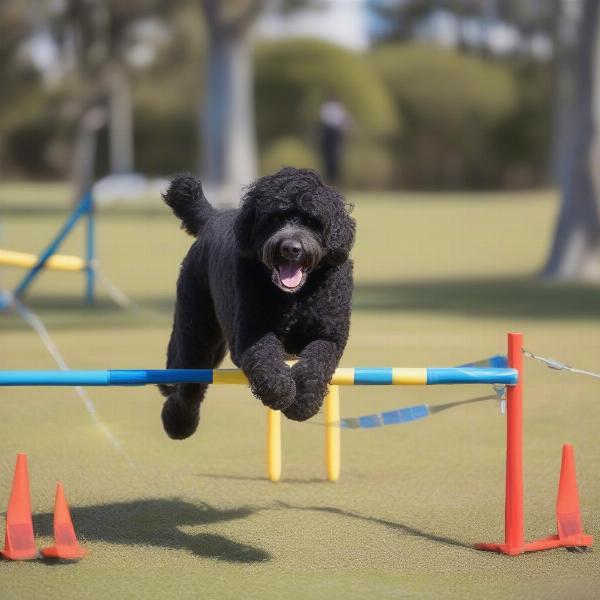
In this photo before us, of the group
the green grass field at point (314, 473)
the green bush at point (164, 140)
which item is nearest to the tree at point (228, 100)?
the green bush at point (164, 140)

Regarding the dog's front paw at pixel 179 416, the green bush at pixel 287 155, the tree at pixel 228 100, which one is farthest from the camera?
the green bush at pixel 287 155

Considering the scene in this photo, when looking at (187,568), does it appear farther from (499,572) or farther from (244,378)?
(499,572)

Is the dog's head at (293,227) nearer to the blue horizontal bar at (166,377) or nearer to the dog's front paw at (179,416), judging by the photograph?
the blue horizontal bar at (166,377)

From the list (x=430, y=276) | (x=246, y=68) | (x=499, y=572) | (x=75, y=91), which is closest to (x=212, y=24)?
(x=246, y=68)

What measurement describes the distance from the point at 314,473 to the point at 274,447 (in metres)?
0.45

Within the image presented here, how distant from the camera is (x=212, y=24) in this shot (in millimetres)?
32531

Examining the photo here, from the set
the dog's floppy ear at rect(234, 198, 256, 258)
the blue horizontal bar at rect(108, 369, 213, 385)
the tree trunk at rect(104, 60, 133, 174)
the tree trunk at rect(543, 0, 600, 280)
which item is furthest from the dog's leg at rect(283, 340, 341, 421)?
the tree trunk at rect(104, 60, 133, 174)

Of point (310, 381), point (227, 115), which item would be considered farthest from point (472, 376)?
point (227, 115)

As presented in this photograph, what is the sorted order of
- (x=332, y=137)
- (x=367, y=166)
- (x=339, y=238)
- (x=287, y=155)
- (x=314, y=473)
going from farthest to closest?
(x=367, y=166)
(x=287, y=155)
(x=332, y=137)
(x=314, y=473)
(x=339, y=238)

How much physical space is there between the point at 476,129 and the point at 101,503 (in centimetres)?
3940

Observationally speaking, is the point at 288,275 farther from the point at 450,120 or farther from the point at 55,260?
the point at 450,120

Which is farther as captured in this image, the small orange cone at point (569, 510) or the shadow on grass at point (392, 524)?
→ the shadow on grass at point (392, 524)

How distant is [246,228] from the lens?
5.36 metres

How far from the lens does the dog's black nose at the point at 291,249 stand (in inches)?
201
